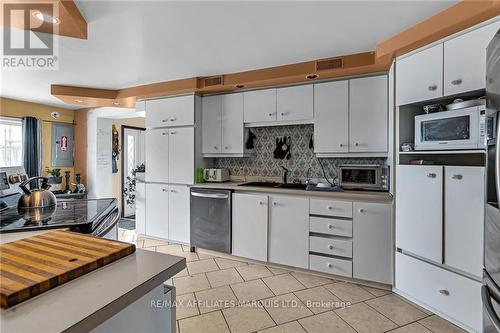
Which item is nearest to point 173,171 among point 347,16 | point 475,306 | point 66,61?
point 66,61

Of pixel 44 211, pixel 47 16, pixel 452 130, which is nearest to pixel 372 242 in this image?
pixel 452 130

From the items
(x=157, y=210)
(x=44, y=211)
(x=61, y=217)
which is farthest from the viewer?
(x=157, y=210)

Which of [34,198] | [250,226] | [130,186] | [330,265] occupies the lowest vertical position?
[330,265]

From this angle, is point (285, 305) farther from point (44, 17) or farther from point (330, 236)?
point (44, 17)

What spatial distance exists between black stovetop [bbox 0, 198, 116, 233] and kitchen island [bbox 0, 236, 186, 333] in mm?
680

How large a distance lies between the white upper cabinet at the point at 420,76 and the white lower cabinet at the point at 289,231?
1.34 meters

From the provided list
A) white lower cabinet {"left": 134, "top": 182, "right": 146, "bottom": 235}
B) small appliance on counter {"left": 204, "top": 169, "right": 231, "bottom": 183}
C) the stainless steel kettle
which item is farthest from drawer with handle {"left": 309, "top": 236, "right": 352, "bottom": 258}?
white lower cabinet {"left": 134, "top": 182, "right": 146, "bottom": 235}

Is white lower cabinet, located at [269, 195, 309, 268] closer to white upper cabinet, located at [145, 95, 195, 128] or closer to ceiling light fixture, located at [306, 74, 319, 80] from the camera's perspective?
ceiling light fixture, located at [306, 74, 319, 80]

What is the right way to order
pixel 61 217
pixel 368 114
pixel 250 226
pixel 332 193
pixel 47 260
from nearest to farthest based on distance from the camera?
pixel 47 260 → pixel 61 217 → pixel 332 193 → pixel 368 114 → pixel 250 226

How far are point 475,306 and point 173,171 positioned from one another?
3337 millimetres

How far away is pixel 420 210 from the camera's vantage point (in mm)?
2141

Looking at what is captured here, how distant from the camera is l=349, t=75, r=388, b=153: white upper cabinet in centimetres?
266

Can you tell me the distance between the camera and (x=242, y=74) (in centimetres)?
316

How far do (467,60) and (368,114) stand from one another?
3.14 ft
